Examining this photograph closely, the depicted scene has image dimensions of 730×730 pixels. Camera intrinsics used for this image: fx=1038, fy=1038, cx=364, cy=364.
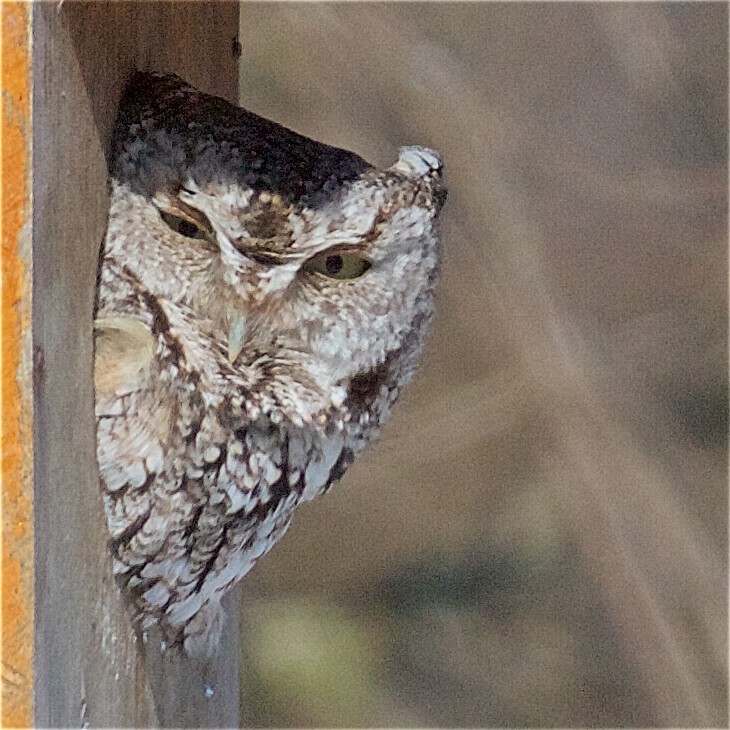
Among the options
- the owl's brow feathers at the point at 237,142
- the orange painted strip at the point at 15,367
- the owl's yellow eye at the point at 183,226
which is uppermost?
the owl's brow feathers at the point at 237,142

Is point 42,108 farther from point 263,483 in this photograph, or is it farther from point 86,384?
point 263,483

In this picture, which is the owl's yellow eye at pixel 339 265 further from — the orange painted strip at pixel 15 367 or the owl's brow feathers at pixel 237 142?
the orange painted strip at pixel 15 367

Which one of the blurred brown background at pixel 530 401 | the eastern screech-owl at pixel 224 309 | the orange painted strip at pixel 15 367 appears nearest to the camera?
the orange painted strip at pixel 15 367

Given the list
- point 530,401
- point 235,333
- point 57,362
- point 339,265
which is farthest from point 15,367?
point 530,401

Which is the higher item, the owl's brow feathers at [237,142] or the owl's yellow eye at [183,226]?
the owl's brow feathers at [237,142]

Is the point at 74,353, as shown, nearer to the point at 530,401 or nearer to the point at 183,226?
the point at 183,226

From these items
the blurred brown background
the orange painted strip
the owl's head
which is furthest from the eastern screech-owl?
the blurred brown background

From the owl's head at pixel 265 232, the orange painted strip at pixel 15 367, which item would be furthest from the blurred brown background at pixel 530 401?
the orange painted strip at pixel 15 367

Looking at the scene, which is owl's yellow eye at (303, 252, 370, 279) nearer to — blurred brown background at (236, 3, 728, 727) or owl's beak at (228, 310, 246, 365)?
owl's beak at (228, 310, 246, 365)
